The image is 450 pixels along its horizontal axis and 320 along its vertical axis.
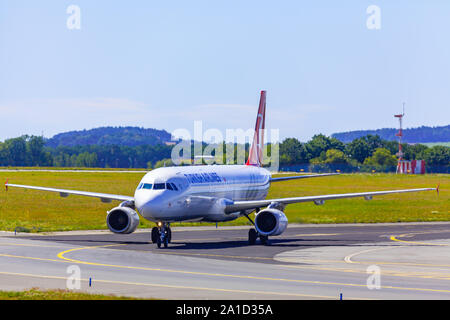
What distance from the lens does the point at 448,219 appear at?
7219 cm

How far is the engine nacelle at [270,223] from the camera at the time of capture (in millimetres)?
47281

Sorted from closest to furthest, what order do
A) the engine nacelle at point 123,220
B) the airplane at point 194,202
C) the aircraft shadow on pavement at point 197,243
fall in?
the airplane at point 194,202, the aircraft shadow on pavement at point 197,243, the engine nacelle at point 123,220

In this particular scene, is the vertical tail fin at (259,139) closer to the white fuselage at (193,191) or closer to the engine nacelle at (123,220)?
the white fuselage at (193,191)

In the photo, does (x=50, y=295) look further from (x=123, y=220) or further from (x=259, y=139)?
(x=259, y=139)

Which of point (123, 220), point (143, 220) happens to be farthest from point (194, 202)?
point (143, 220)

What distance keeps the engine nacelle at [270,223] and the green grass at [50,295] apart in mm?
21014

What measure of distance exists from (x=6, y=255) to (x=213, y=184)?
48.4ft

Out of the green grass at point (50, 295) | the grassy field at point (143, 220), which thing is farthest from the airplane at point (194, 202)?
the green grass at point (50, 295)

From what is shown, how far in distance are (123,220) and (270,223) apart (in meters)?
9.00

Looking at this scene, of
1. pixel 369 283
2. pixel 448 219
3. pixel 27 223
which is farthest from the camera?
pixel 448 219

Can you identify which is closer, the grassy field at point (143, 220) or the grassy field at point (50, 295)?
the grassy field at point (50, 295)
